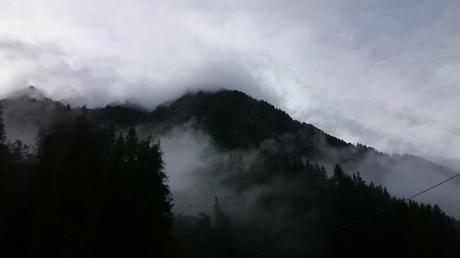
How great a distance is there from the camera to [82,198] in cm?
4256

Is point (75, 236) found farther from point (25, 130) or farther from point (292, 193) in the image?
Result: point (25, 130)

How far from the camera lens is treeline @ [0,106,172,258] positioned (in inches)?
1612

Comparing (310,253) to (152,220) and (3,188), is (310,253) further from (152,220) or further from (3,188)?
(3,188)

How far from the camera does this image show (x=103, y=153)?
52188mm

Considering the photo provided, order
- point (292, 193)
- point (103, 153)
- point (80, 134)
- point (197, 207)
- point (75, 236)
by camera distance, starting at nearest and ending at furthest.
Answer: point (75, 236) → point (80, 134) → point (103, 153) → point (292, 193) → point (197, 207)

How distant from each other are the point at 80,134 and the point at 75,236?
36.5 ft

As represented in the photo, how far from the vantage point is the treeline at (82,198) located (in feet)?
134

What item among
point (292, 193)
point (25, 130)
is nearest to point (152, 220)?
point (292, 193)

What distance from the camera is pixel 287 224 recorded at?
121 metres

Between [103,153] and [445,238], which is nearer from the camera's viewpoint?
[103,153]

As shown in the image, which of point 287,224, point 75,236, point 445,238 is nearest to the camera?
point 75,236

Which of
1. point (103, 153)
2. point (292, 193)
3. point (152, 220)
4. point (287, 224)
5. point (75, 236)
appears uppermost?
point (292, 193)

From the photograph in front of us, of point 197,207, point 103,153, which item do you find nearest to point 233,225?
point 197,207

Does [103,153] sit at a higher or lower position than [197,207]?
lower
